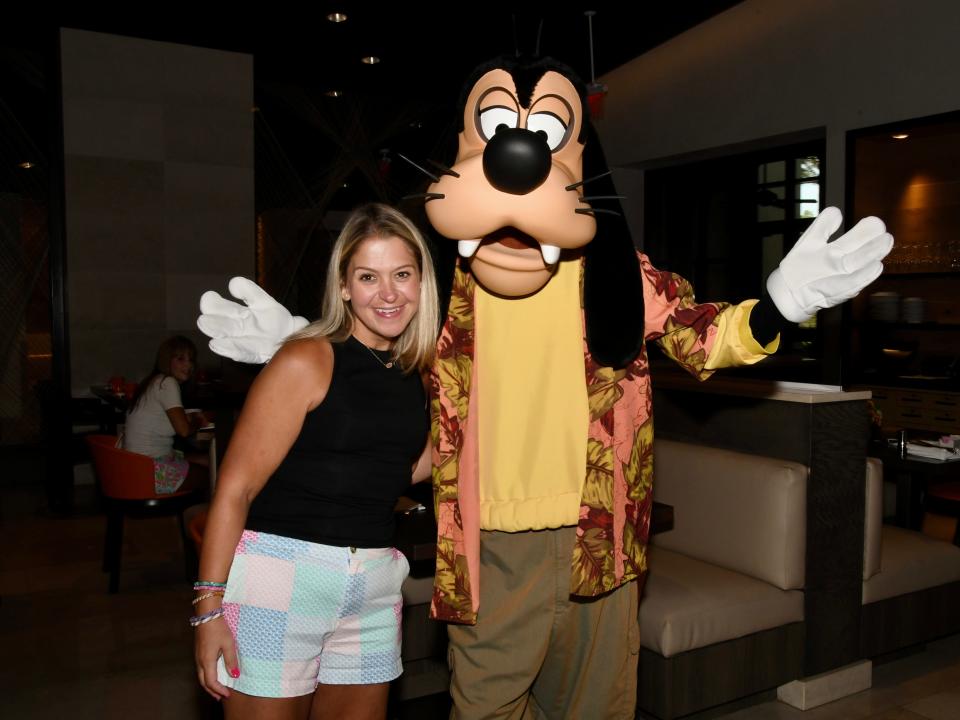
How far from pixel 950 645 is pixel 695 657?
4.51 ft

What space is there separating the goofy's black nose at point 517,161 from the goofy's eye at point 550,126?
0.14 m

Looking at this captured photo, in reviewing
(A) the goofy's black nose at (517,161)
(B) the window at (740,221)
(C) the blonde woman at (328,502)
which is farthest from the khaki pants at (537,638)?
(B) the window at (740,221)

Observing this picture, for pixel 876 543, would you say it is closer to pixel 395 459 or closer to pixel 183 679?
pixel 395 459

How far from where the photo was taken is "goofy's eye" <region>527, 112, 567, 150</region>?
4.78 ft

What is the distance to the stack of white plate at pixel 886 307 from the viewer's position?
6043 millimetres

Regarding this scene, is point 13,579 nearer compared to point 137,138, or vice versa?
point 13,579

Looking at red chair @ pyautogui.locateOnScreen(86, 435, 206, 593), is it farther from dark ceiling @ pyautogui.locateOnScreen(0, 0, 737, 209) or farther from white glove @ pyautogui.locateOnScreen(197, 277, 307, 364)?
dark ceiling @ pyautogui.locateOnScreen(0, 0, 737, 209)

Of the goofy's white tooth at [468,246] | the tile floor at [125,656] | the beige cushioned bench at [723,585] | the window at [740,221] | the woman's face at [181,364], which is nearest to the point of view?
the goofy's white tooth at [468,246]

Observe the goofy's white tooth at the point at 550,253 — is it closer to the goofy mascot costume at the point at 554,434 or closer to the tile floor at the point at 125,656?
the goofy mascot costume at the point at 554,434

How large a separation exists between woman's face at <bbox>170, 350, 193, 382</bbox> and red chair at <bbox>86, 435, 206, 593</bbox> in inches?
18.5

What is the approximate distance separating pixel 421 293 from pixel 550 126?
0.40m

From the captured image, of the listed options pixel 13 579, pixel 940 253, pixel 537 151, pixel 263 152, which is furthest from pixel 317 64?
pixel 537 151

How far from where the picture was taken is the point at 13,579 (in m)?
4.02

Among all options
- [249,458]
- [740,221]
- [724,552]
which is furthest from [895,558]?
[740,221]
